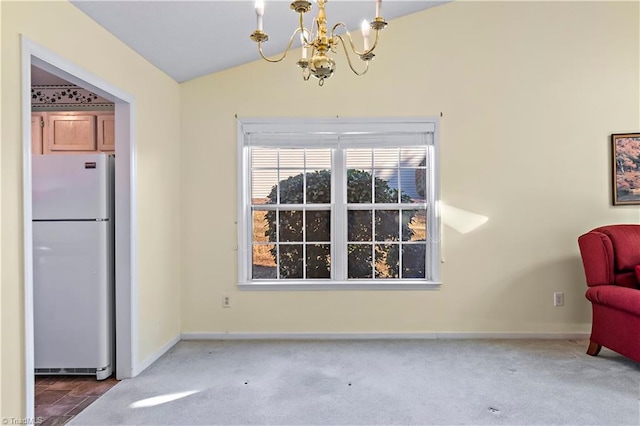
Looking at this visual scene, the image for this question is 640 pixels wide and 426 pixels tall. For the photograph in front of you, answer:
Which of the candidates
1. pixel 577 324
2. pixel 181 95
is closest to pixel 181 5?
pixel 181 95

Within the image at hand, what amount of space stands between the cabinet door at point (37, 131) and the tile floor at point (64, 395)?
189cm

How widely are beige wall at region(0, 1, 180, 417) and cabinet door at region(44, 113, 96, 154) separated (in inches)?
23.4

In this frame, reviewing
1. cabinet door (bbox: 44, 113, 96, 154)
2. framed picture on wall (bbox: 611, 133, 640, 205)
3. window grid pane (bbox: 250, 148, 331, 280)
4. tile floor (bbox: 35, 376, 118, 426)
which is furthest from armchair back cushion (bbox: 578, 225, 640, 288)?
cabinet door (bbox: 44, 113, 96, 154)

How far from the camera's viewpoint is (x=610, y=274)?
3.53 metres

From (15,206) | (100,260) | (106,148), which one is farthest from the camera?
(106,148)

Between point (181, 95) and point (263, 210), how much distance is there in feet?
4.42

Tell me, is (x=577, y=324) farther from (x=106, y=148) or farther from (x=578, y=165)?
(x=106, y=148)

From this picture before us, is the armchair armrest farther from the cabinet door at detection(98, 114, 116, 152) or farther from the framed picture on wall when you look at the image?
the cabinet door at detection(98, 114, 116, 152)

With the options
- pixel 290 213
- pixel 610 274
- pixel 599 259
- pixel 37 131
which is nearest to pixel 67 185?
pixel 37 131

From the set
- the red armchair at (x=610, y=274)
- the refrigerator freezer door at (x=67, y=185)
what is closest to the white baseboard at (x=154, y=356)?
the refrigerator freezer door at (x=67, y=185)

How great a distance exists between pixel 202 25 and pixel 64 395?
107 inches

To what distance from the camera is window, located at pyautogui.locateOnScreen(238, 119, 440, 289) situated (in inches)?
164

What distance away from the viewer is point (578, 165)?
408 cm

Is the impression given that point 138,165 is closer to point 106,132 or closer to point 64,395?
point 106,132
